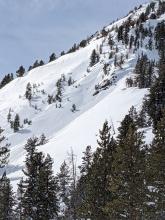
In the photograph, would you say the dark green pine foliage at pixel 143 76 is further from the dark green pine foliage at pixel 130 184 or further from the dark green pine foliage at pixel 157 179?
the dark green pine foliage at pixel 157 179

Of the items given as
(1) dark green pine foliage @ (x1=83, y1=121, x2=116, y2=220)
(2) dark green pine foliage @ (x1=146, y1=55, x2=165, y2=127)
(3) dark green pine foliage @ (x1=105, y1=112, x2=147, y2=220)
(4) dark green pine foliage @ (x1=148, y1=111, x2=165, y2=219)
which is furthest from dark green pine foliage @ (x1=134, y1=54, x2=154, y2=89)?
(4) dark green pine foliage @ (x1=148, y1=111, x2=165, y2=219)

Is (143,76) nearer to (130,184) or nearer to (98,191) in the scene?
(98,191)

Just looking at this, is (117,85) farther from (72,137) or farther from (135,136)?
(135,136)

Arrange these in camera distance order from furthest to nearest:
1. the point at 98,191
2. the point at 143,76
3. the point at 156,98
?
the point at 143,76, the point at 156,98, the point at 98,191

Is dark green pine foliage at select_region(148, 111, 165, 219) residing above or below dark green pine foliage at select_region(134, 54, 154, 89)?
below

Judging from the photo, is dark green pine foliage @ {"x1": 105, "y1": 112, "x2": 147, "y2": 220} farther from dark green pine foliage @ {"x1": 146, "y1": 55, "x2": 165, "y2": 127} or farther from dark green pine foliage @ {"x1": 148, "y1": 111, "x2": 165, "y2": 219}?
dark green pine foliage @ {"x1": 146, "y1": 55, "x2": 165, "y2": 127}

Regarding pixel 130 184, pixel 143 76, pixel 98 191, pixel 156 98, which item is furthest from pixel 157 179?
pixel 143 76

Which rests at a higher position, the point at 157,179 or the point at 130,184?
the point at 157,179

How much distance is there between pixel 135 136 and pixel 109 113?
363ft

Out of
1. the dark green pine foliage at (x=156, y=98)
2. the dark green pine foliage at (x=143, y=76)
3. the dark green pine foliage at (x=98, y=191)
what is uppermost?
the dark green pine foliage at (x=143, y=76)

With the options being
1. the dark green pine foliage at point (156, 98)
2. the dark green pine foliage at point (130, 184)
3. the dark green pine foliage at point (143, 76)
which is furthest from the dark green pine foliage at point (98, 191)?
the dark green pine foliage at point (143, 76)

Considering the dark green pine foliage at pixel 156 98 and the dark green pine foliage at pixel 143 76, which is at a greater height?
the dark green pine foliage at pixel 143 76

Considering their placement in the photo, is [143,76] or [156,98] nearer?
[156,98]

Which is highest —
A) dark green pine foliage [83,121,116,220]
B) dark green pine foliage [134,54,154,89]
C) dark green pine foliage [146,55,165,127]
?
dark green pine foliage [134,54,154,89]
